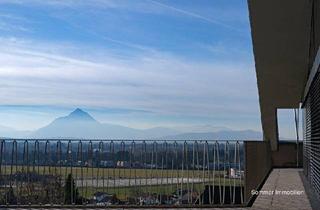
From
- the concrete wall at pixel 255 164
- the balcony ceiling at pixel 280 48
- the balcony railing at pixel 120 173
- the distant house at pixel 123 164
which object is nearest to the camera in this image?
the balcony railing at pixel 120 173

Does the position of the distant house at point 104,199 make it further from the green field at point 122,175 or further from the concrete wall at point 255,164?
the concrete wall at point 255,164

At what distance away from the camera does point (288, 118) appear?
81.5 ft

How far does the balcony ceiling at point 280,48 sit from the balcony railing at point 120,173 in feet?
9.20

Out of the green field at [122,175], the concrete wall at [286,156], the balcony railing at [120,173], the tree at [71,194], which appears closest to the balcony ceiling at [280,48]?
the concrete wall at [286,156]

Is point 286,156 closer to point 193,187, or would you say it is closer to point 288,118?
point 288,118

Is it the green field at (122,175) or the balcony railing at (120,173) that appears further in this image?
the green field at (122,175)

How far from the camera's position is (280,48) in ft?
48.2

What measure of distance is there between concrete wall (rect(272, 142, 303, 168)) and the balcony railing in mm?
10751

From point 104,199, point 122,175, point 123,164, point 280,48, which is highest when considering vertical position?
point 280,48

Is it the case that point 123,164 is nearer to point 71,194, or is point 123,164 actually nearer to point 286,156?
point 71,194

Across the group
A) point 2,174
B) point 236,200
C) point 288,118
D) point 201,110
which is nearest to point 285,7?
point 236,200

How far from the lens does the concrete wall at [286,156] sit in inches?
877

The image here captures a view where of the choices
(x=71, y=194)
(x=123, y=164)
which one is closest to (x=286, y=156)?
(x=123, y=164)

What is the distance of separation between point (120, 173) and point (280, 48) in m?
6.20
